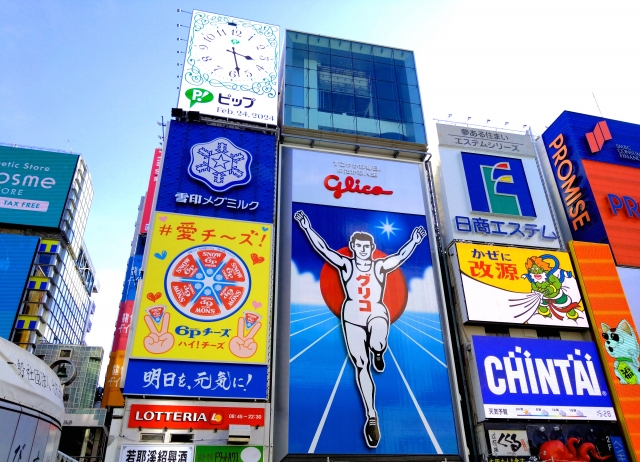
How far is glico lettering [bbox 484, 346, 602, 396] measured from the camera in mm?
22453

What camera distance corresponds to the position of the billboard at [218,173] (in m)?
24.3

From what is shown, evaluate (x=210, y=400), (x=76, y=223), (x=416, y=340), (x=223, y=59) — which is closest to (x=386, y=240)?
(x=416, y=340)

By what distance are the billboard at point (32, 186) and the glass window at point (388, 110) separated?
3363cm

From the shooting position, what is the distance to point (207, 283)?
22.0m

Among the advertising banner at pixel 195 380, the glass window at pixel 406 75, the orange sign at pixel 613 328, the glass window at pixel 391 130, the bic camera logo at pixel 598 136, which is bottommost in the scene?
the advertising banner at pixel 195 380

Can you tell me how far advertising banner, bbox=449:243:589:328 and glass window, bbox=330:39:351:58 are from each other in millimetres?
14829

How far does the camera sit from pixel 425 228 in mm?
26422

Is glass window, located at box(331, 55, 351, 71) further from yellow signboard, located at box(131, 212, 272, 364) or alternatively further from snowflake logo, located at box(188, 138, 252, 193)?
yellow signboard, located at box(131, 212, 272, 364)

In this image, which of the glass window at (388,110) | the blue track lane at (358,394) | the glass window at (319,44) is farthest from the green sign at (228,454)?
the glass window at (319,44)

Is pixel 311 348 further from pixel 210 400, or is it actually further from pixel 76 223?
pixel 76 223

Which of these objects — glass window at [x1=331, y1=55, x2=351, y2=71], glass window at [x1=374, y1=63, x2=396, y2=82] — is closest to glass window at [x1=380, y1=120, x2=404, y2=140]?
glass window at [x1=374, y1=63, x2=396, y2=82]

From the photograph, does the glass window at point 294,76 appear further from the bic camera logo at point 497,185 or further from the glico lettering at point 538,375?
the glico lettering at point 538,375

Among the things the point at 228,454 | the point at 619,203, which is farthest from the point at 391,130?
the point at 228,454

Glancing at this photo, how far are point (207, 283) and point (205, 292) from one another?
1.46 ft
